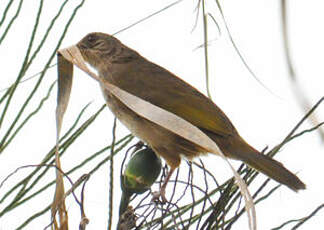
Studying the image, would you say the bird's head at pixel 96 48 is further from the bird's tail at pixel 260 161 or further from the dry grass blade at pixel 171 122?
the dry grass blade at pixel 171 122

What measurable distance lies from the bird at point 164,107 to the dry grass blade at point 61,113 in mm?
1010

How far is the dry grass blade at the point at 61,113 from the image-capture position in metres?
1.41

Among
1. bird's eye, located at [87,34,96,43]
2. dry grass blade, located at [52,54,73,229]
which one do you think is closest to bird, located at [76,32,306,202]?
bird's eye, located at [87,34,96,43]

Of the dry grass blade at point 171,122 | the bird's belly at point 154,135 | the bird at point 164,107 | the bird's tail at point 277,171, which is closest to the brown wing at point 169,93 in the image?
the bird at point 164,107

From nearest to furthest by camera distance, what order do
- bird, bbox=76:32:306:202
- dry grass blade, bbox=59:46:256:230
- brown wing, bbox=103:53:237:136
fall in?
1. dry grass blade, bbox=59:46:256:230
2. bird, bbox=76:32:306:202
3. brown wing, bbox=103:53:237:136

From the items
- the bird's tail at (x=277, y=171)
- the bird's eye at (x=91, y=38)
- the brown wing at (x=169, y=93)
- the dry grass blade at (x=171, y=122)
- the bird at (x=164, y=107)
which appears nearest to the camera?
the dry grass blade at (x=171, y=122)

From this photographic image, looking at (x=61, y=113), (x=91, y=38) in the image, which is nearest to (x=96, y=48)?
(x=91, y=38)

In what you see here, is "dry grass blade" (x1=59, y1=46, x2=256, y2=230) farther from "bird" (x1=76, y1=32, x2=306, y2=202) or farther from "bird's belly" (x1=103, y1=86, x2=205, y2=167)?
"bird's belly" (x1=103, y1=86, x2=205, y2=167)

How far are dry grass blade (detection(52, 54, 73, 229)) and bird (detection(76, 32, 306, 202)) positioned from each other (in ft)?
3.31

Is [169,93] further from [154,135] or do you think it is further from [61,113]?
[61,113]

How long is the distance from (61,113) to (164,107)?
178cm

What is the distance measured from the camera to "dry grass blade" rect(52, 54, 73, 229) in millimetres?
1409

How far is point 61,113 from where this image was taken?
4.79 ft

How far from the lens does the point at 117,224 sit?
1514 mm
